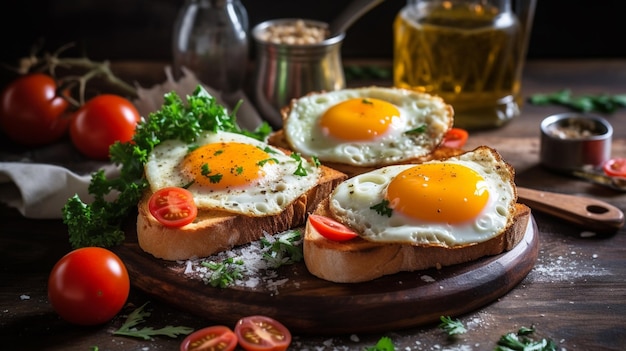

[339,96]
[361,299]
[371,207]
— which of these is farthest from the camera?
[339,96]

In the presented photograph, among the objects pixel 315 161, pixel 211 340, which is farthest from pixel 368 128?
pixel 211 340

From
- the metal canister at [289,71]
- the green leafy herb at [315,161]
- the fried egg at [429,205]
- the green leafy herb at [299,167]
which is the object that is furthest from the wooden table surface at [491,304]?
the metal canister at [289,71]

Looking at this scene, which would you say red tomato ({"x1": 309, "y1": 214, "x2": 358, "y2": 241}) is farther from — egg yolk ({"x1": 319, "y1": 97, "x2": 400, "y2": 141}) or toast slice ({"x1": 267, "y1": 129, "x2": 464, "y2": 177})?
egg yolk ({"x1": 319, "y1": 97, "x2": 400, "y2": 141})

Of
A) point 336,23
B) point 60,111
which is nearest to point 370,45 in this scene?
point 336,23

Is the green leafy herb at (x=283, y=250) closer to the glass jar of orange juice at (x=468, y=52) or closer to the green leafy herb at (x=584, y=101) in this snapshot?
the glass jar of orange juice at (x=468, y=52)

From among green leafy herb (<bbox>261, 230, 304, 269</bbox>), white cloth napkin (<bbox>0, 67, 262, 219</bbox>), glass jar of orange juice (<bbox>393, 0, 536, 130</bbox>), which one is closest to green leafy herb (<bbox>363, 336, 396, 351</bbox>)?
green leafy herb (<bbox>261, 230, 304, 269</bbox>)

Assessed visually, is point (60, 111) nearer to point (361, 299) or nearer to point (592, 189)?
point (361, 299)

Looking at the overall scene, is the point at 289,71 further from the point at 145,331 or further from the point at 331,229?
the point at 145,331
